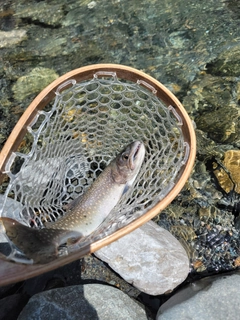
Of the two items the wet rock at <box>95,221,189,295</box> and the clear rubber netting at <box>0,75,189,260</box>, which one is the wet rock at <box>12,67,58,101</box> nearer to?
the clear rubber netting at <box>0,75,189,260</box>

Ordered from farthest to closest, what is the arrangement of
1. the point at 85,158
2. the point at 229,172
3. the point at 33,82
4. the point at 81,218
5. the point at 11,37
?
the point at 11,37, the point at 33,82, the point at 229,172, the point at 85,158, the point at 81,218

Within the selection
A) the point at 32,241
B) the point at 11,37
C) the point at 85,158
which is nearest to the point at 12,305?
the point at 32,241

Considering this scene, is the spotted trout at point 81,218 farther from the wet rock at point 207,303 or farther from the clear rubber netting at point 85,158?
the wet rock at point 207,303

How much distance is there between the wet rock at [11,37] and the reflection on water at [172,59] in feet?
0.05

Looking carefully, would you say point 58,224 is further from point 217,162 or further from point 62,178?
point 217,162

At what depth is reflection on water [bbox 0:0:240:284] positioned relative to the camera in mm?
3748

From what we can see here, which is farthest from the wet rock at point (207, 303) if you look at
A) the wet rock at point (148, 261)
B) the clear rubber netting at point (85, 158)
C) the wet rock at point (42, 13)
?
the wet rock at point (42, 13)

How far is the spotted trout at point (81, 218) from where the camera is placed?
2.23 m

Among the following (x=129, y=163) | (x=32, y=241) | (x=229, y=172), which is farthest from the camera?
(x=229, y=172)

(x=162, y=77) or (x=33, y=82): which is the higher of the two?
(x=33, y=82)

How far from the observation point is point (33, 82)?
4.97 m

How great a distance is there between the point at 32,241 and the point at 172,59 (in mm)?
3742

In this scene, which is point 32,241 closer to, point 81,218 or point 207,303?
point 81,218

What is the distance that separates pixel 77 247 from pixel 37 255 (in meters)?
0.24
